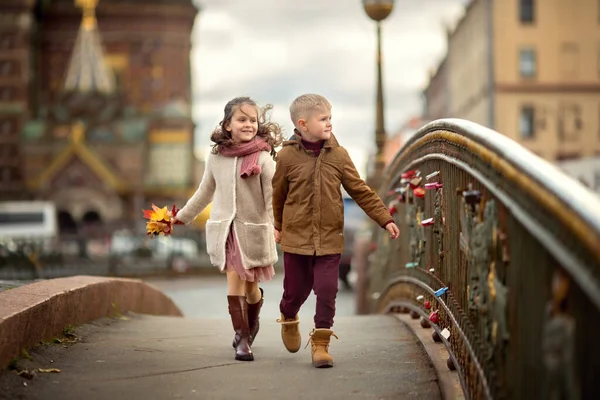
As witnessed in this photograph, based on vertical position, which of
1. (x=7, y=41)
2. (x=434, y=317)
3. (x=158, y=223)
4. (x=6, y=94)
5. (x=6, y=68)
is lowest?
(x=434, y=317)

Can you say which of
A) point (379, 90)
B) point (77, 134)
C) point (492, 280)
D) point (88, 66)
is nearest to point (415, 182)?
point (492, 280)

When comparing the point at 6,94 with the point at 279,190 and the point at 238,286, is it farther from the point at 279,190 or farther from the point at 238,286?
the point at 279,190

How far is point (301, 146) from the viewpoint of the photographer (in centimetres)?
626

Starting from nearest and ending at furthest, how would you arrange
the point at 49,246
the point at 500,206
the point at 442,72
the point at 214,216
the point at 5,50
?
the point at 500,206
the point at 214,216
the point at 49,246
the point at 5,50
the point at 442,72

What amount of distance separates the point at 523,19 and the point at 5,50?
35.8 metres

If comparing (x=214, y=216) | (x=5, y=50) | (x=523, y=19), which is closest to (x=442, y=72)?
(x=523, y=19)

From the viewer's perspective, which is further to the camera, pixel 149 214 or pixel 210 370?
pixel 149 214

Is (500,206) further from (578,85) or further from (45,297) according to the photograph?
(578,85)

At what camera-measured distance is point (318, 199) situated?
6168 millimetres

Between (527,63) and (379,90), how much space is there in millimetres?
48140

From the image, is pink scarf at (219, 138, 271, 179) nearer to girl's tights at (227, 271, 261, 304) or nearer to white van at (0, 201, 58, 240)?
girl's tights at (227, 271, 261, 304)

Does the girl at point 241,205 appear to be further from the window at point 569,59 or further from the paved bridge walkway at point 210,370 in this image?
the window at point 569,59

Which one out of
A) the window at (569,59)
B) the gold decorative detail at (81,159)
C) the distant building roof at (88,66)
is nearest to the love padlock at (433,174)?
the window at (569,59)

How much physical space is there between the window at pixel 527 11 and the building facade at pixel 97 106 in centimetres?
2448
